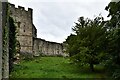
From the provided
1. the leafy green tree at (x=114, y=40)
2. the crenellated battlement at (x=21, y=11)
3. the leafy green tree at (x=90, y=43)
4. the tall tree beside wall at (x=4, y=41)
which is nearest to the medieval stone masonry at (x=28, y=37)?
the crenellated battlement at (x=21, y=11)

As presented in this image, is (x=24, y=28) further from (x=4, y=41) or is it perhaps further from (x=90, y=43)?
(x=4, y=41)

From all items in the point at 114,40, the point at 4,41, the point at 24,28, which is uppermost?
the point at 24,28

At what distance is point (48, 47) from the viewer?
48.0m

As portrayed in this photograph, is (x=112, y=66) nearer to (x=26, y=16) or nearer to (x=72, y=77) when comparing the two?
(x=72, y=77)

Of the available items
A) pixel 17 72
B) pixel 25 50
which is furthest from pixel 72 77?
pixel 25 50

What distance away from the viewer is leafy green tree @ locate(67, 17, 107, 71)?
31.6m

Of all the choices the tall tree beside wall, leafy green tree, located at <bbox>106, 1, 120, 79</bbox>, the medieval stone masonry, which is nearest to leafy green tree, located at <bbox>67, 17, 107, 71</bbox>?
leafy green tree, located at <bbox>106, 1, 120, 79</bbox>

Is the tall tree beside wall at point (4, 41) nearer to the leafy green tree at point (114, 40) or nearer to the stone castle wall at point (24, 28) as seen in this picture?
the leafy green tree at point (114, 40)

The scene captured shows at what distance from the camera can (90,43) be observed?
32.4 metres

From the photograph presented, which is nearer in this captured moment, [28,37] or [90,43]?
[90,43]

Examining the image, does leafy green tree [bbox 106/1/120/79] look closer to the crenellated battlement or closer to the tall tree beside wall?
the tall tree beside wall

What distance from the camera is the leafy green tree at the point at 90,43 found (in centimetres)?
3158

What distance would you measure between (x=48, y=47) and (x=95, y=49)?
54.3ft

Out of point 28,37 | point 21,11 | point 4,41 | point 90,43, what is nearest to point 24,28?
point 28,37
